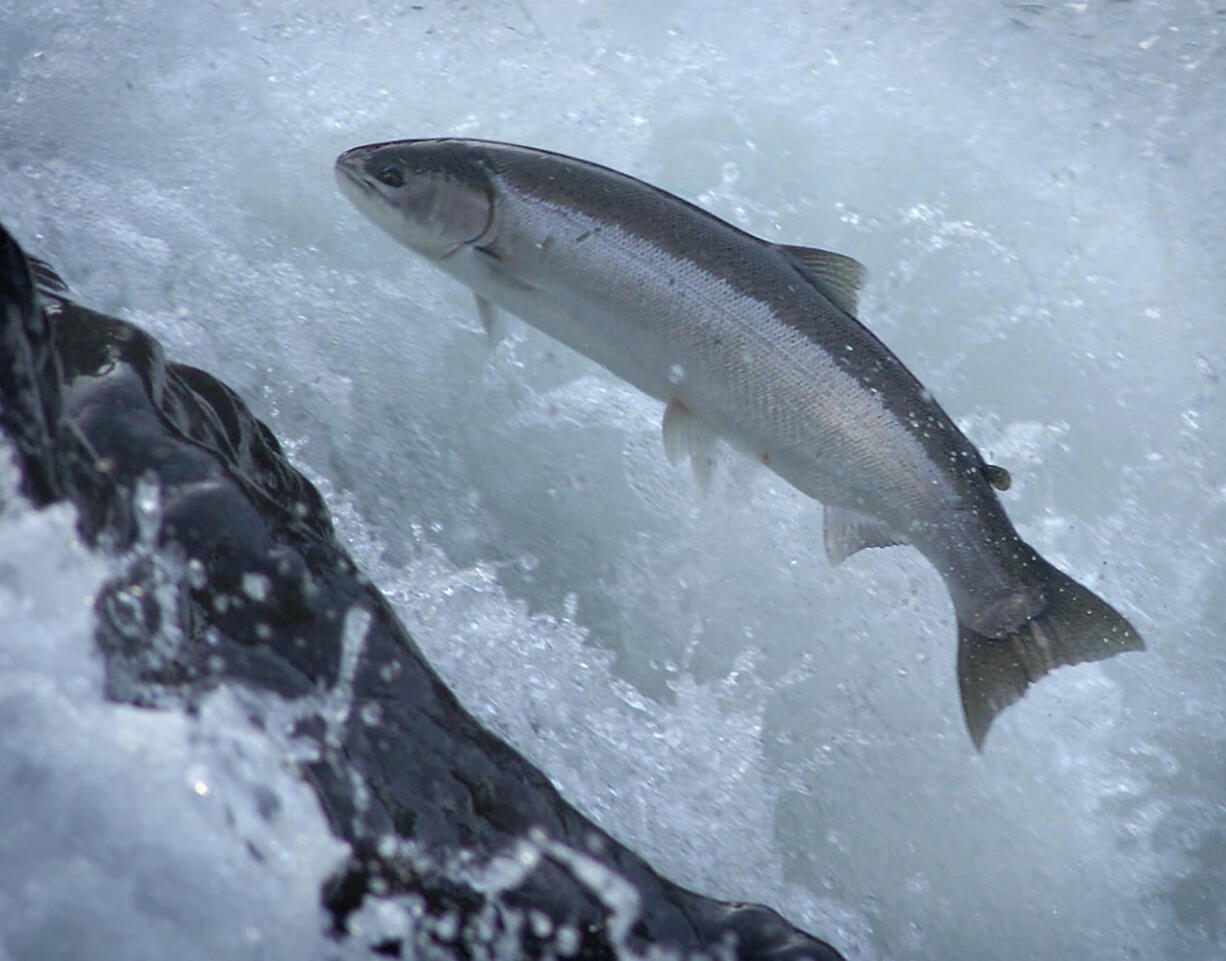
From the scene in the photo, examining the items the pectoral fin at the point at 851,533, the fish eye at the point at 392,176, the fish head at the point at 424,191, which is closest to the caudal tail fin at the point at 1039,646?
the pectoral fin at the point at 851,533

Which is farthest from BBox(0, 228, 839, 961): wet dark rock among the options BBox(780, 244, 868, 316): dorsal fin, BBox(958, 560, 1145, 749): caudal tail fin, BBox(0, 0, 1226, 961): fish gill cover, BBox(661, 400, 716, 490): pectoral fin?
BBox(780, 244, 868, 316): dorsal fin

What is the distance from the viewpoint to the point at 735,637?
1751mm

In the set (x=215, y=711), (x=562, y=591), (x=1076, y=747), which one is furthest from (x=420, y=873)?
(x=1076, y=747)

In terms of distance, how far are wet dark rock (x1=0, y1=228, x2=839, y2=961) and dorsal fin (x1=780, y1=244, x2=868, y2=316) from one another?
632mm

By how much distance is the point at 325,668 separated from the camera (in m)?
1.14

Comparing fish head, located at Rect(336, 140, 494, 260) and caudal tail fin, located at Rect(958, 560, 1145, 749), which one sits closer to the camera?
caudal tail fin, located at Rect(958, 560, 1145, 749)

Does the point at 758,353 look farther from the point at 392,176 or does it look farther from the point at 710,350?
the point at 392,176

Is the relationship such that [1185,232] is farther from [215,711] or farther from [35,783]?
[35,783]

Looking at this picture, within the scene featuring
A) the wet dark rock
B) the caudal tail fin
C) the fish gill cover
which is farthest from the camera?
the fish gill cover

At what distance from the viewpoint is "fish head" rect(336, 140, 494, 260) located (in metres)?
1.51

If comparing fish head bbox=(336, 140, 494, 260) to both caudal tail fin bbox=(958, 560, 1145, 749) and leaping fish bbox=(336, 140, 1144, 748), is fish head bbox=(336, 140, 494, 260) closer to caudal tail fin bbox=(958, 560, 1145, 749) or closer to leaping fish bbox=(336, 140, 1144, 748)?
leaping fish bbox=(336, 140, 1144, 748)

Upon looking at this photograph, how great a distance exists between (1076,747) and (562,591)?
82cm

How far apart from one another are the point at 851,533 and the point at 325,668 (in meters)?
0.64

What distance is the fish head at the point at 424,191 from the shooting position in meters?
1.51
